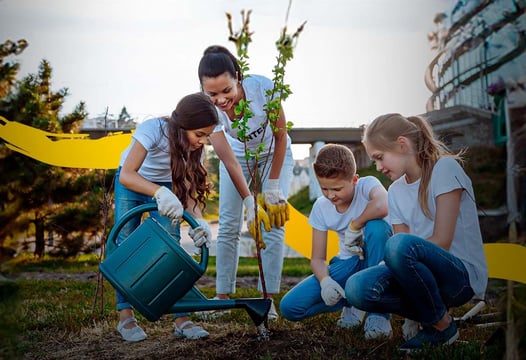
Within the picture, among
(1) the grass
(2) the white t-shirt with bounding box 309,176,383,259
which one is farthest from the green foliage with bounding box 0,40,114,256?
(2) the white t-shirt with bounding box 309,176,383,259

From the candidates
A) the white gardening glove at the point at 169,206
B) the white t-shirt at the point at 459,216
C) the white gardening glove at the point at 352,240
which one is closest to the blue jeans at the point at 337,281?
the white gardening glove at the point at 352,240

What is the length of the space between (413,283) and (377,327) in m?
0.37

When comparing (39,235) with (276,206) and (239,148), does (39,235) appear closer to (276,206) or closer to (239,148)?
(239,148)

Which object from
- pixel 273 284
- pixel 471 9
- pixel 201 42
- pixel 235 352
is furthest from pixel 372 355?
pixel 201 42

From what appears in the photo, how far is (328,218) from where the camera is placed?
2.62 m

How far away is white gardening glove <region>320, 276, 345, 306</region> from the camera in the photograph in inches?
95.3

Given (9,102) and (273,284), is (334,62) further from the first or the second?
(9,102)

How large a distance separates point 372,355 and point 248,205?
741 millimetres

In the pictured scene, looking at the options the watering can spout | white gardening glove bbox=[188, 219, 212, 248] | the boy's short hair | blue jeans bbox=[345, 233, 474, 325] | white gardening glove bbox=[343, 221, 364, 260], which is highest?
the boy's short hair

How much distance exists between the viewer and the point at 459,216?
214 centimetres

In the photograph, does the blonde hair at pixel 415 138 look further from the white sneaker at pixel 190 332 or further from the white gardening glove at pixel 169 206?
the white sneaker at pixel 190 332

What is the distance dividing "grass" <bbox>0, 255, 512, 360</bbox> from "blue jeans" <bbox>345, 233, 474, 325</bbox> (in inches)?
5.3

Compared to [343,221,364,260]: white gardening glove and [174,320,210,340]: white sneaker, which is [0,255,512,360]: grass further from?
[343,221,364,260]: white gardening glove

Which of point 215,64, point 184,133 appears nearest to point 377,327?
point 184,133
